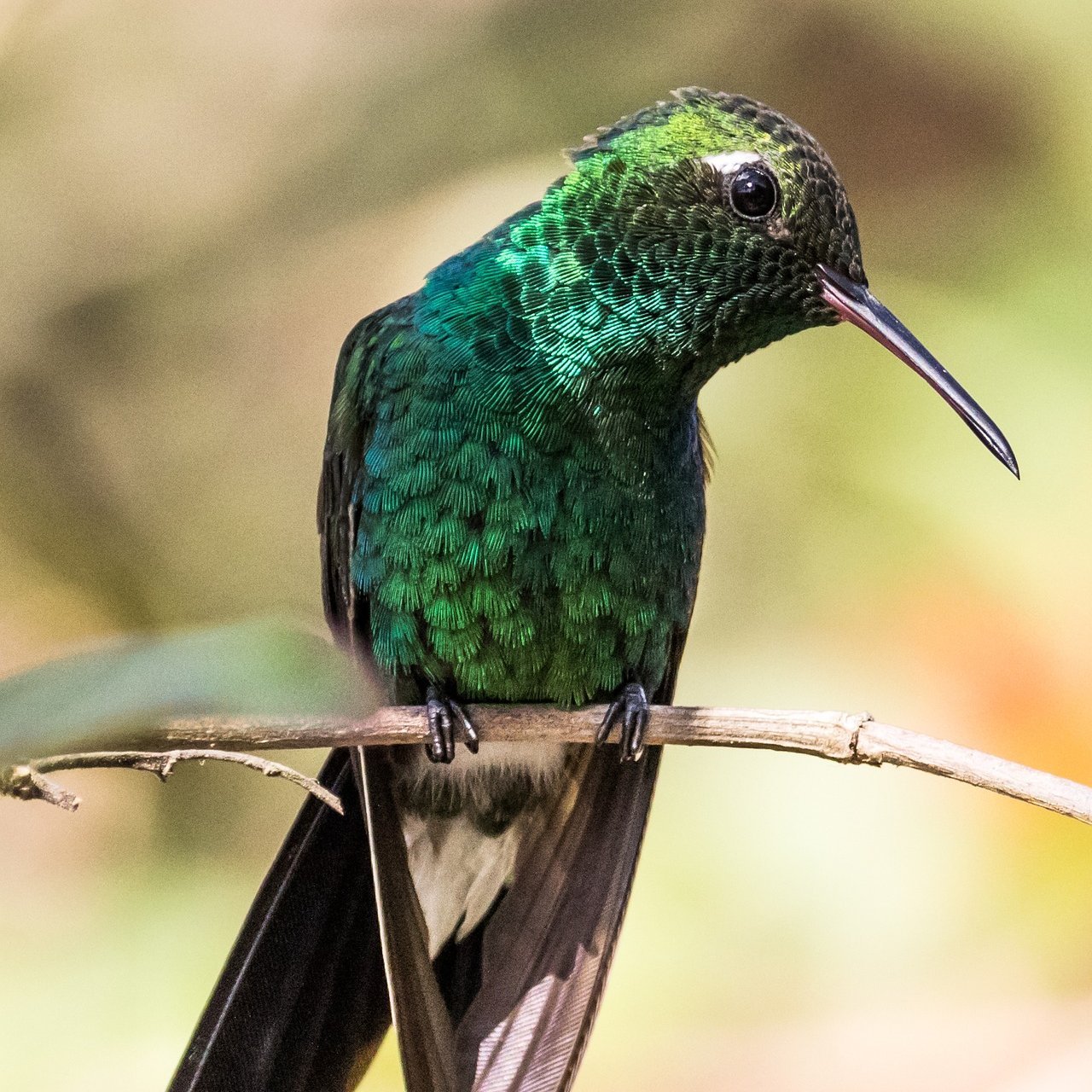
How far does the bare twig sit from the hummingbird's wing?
687 mm

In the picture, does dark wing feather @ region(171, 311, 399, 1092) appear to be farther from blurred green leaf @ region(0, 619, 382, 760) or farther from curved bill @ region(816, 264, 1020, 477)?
blurred green leaf @ region(0, 619, 382, 760)

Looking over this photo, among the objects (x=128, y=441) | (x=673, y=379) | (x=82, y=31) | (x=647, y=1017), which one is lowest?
(x=647, y=1017)

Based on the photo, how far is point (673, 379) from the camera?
2865 millimetres

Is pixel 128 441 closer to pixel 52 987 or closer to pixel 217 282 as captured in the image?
pixel 217 282

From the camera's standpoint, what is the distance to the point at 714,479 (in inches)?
179

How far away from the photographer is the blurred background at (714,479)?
391 cm

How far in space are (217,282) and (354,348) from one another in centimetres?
179

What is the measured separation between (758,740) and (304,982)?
1.36m

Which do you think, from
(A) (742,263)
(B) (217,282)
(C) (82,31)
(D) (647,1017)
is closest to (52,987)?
(D) (647,1017)

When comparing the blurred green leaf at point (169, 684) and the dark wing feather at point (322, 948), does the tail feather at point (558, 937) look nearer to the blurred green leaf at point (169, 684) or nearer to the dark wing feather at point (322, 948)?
the dark wing feather at point (322, 948)

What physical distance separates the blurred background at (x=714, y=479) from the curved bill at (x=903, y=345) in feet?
5.06

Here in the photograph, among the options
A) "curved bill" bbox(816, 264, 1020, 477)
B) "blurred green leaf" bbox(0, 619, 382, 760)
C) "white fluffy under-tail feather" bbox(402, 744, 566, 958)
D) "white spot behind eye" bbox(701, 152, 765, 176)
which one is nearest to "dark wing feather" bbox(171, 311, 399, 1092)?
"white fluffy under-tail feather" bbox(402, 744, 566, 958)

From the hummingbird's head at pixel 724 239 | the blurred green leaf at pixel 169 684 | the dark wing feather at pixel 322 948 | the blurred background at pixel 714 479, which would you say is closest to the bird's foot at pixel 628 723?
the dark wing feather at pixel 322 948

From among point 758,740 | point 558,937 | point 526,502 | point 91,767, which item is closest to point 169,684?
point 91,767
